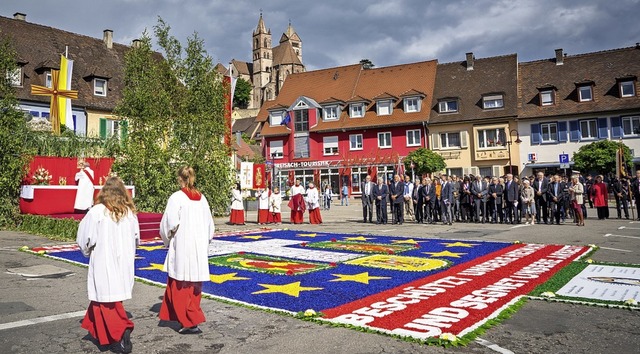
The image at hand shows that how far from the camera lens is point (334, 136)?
50.1m

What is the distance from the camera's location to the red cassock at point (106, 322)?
16.2 feet

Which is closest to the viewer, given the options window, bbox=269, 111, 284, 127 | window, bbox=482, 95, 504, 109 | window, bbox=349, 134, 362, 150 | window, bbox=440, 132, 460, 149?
window, bbox=482, 95, 504, 109

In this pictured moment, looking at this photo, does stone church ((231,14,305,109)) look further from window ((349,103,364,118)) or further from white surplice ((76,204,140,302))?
white surplice ((76,204,140,302))

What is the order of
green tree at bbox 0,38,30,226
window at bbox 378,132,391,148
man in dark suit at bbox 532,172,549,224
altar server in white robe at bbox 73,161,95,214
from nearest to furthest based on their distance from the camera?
altar server in white robe at bbox 73,161,95,214 → green tree at bbox 0,38,30,226 → man in dark suit at bbox 532,172,549,224 → window at bbox 378,132,391,148

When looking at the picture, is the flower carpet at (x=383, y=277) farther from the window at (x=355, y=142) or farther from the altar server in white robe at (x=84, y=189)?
the window at (x=355, y=142)

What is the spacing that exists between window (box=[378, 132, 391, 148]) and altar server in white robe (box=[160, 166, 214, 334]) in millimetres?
42171

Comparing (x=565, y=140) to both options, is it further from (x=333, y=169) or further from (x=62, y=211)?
(x=62, y=211)

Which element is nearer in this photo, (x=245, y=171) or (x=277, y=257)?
(x=277, y=257)

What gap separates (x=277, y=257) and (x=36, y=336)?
6.07 m

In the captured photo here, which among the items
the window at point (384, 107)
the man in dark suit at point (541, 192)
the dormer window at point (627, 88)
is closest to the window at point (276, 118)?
the window at point (384, 107)

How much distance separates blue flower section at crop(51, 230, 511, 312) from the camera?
6906mm

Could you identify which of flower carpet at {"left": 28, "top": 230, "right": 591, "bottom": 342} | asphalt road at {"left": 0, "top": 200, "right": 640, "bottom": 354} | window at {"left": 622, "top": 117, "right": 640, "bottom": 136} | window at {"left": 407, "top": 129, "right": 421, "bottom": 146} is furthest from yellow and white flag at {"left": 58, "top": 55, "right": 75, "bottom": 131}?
window at {"left": 622, "top": 117, "right": 640, "bottom": 136}

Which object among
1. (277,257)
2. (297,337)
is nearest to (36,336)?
(297,337)

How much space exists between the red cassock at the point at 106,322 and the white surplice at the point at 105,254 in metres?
0.12
